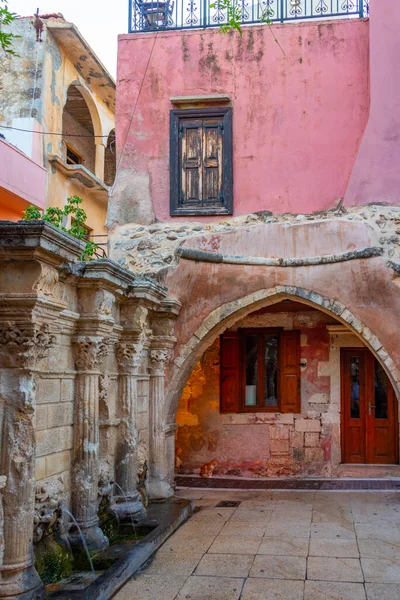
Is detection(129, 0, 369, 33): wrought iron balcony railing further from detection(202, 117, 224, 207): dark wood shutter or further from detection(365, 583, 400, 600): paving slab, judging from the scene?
detection(365, 583, 400, 600): paving slab

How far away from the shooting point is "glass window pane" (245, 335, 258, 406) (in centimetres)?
1152

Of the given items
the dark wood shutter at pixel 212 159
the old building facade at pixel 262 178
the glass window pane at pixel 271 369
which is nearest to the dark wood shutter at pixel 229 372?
the glass window pane at pixel 271 369

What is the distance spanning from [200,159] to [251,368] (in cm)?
386

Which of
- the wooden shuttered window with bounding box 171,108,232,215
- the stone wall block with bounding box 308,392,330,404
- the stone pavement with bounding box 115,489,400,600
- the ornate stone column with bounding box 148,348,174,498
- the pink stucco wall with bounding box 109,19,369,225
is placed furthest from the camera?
the stone wall block with bounding box 308,392,330,404

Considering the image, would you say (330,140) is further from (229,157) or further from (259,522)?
(259,522)

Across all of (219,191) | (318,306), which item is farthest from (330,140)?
(318,306)

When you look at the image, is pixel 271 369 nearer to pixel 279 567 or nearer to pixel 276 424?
pixel 276 424

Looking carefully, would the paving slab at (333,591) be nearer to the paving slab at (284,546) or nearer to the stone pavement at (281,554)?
the stone pavement at (281,554)

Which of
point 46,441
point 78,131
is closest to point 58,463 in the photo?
point 46,441

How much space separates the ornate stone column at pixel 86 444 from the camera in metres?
6.10

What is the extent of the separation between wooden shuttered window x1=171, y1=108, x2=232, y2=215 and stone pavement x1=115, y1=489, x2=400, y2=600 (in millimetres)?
4248

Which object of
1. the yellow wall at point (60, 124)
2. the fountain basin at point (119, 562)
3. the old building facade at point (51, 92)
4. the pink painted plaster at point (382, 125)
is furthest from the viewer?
the yellow wall at point (60, 124)

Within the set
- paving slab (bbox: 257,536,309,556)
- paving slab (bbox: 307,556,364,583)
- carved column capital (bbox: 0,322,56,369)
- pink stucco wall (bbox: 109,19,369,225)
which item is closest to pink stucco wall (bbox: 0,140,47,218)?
pink stucco wall (bbox: 109,19,369,225)

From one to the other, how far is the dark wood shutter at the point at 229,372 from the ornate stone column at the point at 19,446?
666 cm
